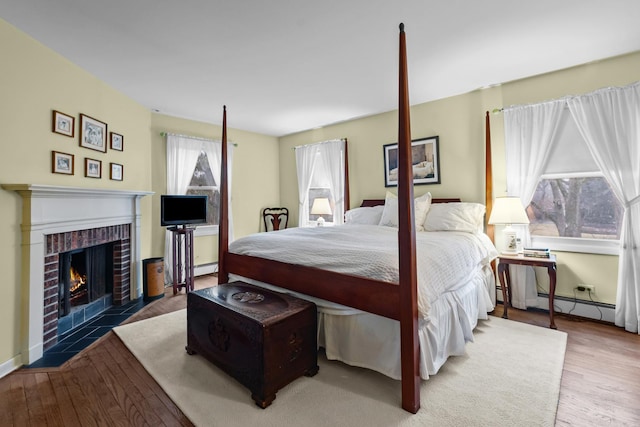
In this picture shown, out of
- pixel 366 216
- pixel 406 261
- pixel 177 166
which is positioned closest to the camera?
pixel 406 261

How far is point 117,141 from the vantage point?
3412 mm

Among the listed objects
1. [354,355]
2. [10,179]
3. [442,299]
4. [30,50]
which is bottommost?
[354,355]

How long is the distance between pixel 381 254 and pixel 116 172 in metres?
3.22

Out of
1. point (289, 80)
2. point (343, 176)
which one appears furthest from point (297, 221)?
point (289, 80)

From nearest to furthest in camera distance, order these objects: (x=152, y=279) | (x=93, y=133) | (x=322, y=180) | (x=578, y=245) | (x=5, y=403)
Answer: (x=5, y=403) → (x=578, y=245) → (x=93, y=133) → (x=152, y=279) → (x=322, y=180)

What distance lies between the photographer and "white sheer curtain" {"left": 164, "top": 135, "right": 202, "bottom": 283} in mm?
4188

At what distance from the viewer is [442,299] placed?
6.72ft

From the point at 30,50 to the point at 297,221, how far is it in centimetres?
401

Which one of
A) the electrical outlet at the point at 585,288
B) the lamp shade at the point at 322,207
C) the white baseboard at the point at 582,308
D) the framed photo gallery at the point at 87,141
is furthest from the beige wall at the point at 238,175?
the electrical outlet at the point at 585,288

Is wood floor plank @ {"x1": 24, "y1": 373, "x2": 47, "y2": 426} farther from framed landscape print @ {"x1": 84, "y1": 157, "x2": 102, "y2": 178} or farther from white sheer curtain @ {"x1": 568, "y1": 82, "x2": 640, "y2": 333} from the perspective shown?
white sheer curtain @ {"x1": 568, "y1": 82, "x2": 640, "y2": 333}

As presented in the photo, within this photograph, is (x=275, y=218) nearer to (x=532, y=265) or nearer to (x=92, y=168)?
(x=92, y=168)

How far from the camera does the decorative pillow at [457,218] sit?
10.3ft

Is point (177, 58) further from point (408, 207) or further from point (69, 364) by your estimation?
point (69, 364)

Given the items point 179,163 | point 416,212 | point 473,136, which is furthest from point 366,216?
point 179,163
